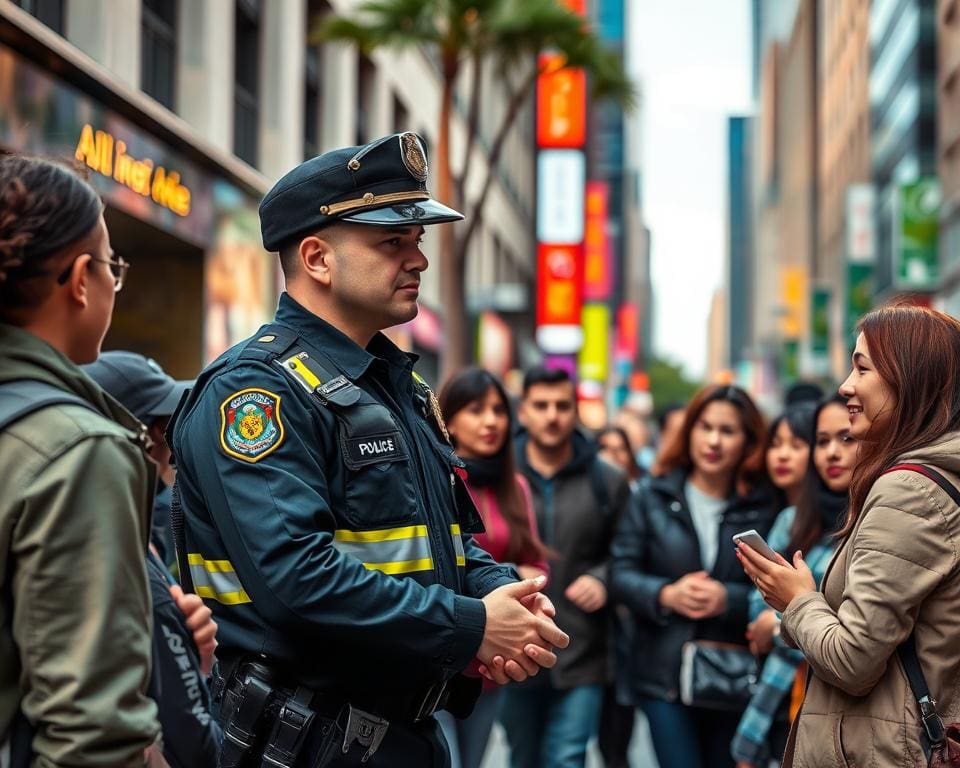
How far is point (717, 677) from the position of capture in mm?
6016

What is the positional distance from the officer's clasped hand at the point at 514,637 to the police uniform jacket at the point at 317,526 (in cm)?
5

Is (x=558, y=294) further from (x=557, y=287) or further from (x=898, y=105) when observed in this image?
(x=898, y=105)

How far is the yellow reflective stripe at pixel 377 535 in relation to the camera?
3109mm

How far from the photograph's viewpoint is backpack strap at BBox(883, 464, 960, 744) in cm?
334

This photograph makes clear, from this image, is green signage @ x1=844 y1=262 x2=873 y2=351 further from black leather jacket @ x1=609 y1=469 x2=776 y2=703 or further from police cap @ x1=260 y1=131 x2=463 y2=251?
police cap @ x1=260 y1=131 x2=463 y2=251

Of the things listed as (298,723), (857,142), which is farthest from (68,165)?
(857,142)

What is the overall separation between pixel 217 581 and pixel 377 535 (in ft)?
1.26

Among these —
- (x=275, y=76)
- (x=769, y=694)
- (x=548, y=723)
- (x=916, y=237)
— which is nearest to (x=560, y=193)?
(x=916, y=237)

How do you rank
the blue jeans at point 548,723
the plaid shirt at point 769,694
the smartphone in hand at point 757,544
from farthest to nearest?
1. the blue jeans at point 548,723
2. the plaid shirt at point 769,694
3. the smartphone in hand at point 757,544

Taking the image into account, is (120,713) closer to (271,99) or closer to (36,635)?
(36,635)

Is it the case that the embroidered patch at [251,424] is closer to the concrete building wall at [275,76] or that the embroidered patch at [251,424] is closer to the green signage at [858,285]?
the concrete building wall at [275,76]

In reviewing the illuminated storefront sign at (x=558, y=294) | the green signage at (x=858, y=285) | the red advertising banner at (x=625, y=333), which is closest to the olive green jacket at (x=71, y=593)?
the illuminated storefront sign at (x=558, y=294)

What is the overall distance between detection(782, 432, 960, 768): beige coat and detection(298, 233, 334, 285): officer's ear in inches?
59.4

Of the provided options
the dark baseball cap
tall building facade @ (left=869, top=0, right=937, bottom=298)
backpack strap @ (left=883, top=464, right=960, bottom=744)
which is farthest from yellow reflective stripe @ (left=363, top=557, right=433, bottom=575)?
tall building facade @ (left=869, top=0, right=937, bottom=298)
